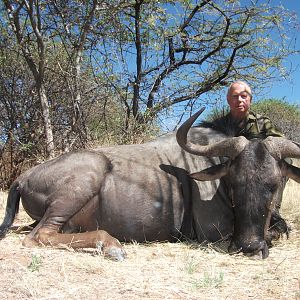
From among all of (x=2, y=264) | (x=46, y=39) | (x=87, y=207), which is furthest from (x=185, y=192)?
(x=46, y=39)

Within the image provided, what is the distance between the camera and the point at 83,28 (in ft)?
27.0

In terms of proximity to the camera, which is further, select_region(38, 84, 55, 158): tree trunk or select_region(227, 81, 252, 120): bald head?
select_region(38, 84, 55, 158): tree trunk

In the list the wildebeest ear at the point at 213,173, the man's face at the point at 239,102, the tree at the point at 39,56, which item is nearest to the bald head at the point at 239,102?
the man's face at the point at 239,102

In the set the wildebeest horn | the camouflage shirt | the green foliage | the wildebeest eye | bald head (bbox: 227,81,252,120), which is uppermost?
bald head (bbox: 227,81,252,120)

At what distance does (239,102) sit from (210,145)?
33.3 inches

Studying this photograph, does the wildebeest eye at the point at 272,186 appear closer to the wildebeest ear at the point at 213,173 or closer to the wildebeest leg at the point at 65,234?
the wildebeest ear at the point at 213,173

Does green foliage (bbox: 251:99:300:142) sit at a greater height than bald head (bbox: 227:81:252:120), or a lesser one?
lesser

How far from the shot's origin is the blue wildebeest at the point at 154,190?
3.90 meters

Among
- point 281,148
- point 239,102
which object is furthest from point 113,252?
point 239,102

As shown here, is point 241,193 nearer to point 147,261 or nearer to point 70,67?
point 147,261

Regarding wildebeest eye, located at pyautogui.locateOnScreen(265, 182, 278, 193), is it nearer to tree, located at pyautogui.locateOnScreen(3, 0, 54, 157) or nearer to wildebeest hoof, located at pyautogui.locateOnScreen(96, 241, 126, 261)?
wildebeest hoof, located at pyautogui.locateOnScreen(96, 241, 126, 261)

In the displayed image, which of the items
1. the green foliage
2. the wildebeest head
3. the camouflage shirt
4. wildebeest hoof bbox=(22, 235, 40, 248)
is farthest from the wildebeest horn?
the green foliage

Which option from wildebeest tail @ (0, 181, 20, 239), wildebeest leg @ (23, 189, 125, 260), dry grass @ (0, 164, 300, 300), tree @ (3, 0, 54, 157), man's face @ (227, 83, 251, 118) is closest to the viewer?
dry grass @ (0, 164, 300, 300)

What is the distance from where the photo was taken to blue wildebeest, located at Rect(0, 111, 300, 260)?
12.8 ft
